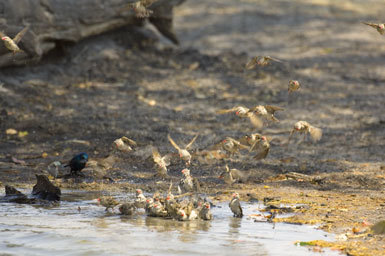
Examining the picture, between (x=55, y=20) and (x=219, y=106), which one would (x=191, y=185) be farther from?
(x=55, y=20)

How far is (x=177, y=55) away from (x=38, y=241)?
10.3m

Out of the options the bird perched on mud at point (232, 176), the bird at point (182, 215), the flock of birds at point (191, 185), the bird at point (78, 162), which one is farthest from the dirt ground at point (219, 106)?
the bird at point (182, 215)

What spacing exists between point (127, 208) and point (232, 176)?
6.33ft

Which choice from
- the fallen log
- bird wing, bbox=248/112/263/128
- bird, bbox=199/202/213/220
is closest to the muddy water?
bird, bbox=199/202/213/220

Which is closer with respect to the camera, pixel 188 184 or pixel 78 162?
pixel 188 184

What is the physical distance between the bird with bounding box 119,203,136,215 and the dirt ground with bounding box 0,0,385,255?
1.45 meters

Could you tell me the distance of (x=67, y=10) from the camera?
13266mm

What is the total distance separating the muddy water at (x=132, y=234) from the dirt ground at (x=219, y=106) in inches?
21.4

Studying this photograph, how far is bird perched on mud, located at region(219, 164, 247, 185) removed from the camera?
862 cm

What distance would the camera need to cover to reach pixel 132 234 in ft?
21.2

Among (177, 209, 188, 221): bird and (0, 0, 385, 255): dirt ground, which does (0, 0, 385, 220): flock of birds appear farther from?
(0, 0, 385, 255): dirt ground

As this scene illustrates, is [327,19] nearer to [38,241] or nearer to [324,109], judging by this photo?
[324,109]

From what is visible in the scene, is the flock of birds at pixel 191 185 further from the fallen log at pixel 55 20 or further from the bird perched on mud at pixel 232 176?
the fallen log at pixel 55 20

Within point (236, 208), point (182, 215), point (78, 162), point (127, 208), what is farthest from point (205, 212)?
point (78, 162)
